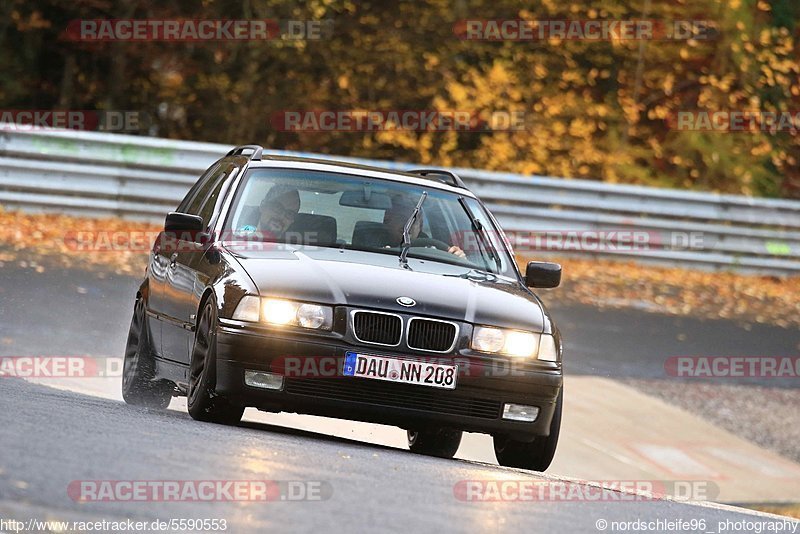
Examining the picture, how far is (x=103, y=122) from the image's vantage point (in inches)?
1148

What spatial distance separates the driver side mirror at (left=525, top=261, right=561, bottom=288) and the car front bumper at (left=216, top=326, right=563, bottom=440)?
1.44m

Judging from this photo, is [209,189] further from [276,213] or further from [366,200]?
[366,200]

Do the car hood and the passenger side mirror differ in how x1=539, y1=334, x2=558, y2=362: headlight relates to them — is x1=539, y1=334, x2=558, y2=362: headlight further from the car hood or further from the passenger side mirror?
the passenger side mirror

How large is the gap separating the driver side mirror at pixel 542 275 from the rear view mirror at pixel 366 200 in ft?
2.97

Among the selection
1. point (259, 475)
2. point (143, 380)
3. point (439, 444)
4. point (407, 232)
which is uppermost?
point (407, 232)

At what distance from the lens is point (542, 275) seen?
9.86 metres

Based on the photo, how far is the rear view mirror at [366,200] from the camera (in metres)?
9.73

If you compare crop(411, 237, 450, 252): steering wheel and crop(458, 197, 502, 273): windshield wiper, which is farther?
crop(458, 197, 502, 273): windshield wiper

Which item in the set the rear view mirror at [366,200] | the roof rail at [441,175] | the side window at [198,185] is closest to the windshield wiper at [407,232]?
the rear view mirror at [366,200]

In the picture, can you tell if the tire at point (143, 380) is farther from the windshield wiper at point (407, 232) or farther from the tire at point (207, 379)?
the windshield wiper at point (407, 232)

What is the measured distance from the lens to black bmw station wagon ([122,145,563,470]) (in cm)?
834

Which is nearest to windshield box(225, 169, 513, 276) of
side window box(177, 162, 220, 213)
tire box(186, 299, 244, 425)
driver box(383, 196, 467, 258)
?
driver box(383, 196, 467, 258)

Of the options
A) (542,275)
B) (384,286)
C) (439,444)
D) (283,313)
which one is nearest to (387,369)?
(384,286)

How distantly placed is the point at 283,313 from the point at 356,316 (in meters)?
0.36
